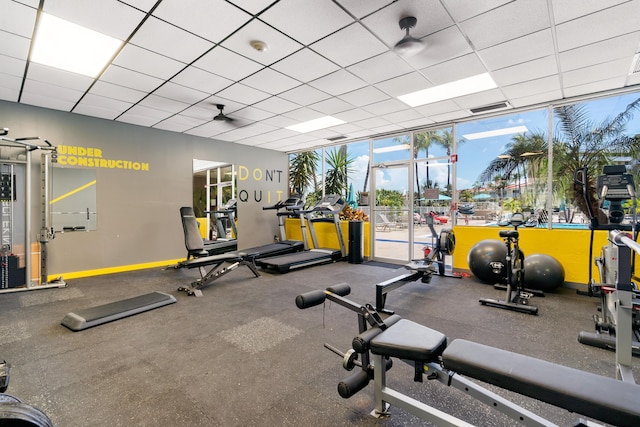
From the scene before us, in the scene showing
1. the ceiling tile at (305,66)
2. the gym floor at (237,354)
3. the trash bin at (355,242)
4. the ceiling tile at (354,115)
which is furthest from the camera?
the trash bin at (355,242)

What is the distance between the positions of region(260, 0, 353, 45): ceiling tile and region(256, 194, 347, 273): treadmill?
12.8 feet

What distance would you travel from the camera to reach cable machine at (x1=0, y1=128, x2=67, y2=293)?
4.47 m

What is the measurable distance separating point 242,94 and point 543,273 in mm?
4983

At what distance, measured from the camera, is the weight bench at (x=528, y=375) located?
1036mm

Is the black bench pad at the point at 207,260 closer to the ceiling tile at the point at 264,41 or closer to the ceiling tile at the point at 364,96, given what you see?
the ceiling tile at the point at 264,41

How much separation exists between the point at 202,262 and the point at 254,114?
8.82ft

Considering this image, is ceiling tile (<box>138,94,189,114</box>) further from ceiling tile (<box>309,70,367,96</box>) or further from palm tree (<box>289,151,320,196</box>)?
palm tree (<box>289,151,320,196</box>)

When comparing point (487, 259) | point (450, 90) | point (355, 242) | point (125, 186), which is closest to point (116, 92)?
point (125, 186)

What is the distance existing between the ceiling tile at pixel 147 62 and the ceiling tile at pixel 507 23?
3126 mm

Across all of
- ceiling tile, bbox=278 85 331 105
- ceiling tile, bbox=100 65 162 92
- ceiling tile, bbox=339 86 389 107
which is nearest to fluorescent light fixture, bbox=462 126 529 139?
ceiling tile, bbox=339 86 389 107

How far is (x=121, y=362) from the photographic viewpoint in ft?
8.04

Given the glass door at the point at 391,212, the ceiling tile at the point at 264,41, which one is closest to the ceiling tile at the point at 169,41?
the ceiling tile at the point at 264,41

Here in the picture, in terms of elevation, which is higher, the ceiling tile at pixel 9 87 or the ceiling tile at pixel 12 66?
the ceiling tile at pixel 9 87

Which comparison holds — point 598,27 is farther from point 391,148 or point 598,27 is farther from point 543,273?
point 391,148
